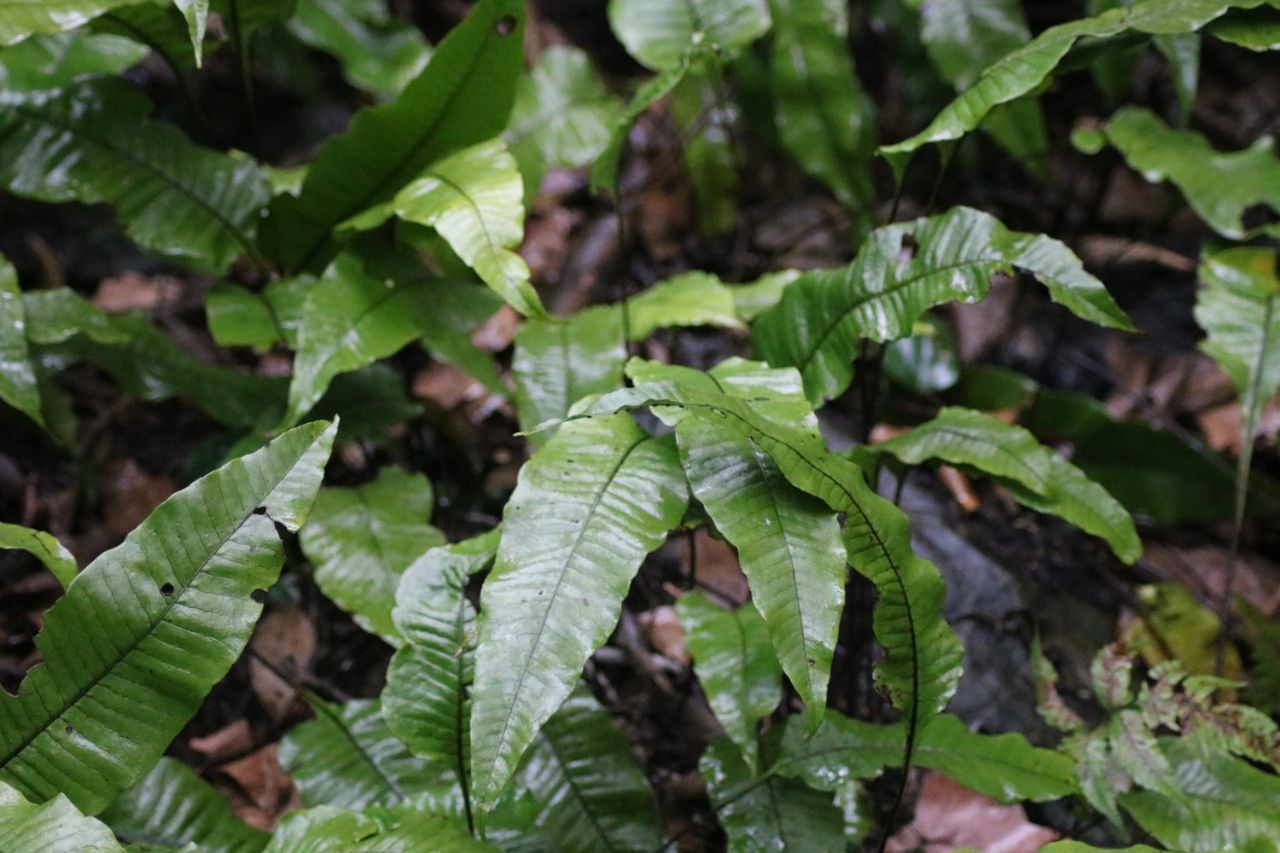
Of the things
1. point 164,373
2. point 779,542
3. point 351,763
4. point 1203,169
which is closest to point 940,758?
point 779,542

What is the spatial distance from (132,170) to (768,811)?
2126 millimetres

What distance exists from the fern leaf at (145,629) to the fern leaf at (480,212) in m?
0.49

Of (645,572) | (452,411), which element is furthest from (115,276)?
(645,572)

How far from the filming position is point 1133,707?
1818 mm

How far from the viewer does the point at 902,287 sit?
6.41ft

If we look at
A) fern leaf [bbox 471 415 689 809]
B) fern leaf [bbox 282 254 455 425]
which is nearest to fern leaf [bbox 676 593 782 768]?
fern leaf [bbox 471 415 689 809]

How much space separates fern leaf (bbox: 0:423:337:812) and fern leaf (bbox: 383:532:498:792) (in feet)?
0.92

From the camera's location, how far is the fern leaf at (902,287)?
1.84 meters

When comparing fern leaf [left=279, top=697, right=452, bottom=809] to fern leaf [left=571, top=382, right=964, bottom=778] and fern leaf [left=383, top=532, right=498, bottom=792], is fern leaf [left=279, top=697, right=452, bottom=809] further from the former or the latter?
fern leaf [left=571, top=382, right=964, bottom=778]

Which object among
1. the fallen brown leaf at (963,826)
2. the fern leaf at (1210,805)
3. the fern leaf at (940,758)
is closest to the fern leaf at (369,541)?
the fern leaf at (940,758)

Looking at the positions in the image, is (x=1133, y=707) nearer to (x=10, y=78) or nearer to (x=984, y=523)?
(x=984, y=523)

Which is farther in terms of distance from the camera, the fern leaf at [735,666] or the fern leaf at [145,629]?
the fern leaf at [735,666]

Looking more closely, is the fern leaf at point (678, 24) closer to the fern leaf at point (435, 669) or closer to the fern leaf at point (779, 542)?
the fern leaf at point (779, 542)

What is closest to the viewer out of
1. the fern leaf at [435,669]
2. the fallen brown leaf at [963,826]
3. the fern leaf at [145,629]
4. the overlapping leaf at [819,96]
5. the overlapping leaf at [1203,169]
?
the fern leaf at [145,629]
